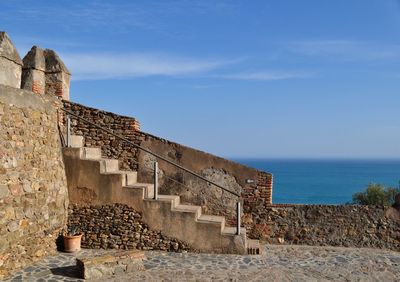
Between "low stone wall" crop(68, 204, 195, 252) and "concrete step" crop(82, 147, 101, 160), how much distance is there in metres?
1.20


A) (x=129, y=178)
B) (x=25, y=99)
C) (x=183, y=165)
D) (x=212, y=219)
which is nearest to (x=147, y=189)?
(x=129, y=178)

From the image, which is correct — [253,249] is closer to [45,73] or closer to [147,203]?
[147,203]

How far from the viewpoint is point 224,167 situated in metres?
9.62

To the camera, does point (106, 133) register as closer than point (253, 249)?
No

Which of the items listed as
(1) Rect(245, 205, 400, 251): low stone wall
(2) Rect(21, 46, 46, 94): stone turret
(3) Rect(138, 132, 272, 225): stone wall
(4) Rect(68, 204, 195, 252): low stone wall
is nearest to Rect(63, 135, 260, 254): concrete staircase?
(4) Rect(68, 204, 195, 252): low stone wall

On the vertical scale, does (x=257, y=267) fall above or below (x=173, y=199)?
below

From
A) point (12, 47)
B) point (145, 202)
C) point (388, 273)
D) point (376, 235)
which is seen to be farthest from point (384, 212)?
point (12, 47)

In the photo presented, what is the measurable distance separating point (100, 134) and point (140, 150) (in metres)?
1.13

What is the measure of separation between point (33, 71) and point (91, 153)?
2.43 meters

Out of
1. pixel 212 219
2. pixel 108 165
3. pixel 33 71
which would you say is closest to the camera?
pixel 212 219

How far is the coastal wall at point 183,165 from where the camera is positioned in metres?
9.52

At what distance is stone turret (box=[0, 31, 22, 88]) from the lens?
25.9ft

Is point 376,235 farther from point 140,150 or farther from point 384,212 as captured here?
point 140,150

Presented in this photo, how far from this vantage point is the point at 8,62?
8.07m
